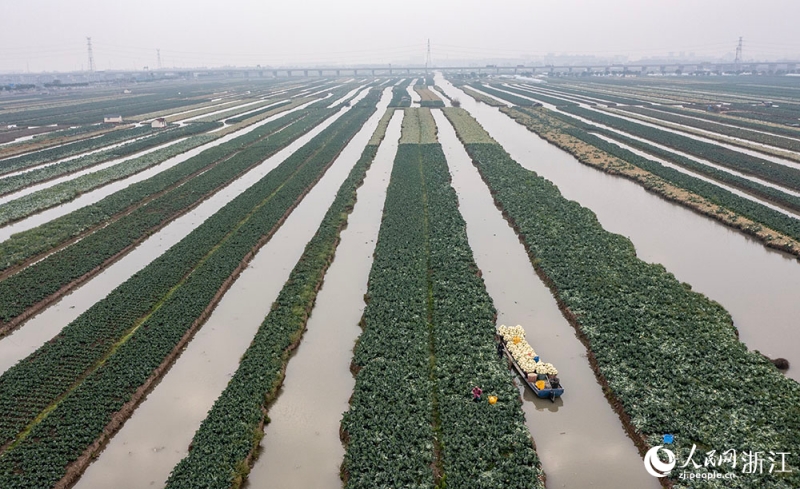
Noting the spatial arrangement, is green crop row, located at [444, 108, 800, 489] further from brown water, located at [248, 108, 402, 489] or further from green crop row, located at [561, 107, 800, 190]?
green crop row, located at [561, 107, 800, 190]

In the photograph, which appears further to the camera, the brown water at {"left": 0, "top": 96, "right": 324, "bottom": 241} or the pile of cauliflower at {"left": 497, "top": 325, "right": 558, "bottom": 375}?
the brown water at {"left": 0, "top": 96, "right": 324, "bottom": 241}

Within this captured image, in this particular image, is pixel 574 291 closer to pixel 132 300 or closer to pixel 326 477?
pixel 326 477

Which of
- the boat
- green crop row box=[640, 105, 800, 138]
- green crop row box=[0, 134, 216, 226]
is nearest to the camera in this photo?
the boat

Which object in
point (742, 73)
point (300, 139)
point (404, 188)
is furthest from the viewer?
point (742, 73)

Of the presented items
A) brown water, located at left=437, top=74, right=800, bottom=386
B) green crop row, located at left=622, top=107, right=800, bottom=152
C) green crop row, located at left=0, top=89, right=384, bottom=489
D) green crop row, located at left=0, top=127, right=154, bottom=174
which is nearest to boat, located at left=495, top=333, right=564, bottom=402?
brown water, located at left=437, top=74, right=800, bottom=386

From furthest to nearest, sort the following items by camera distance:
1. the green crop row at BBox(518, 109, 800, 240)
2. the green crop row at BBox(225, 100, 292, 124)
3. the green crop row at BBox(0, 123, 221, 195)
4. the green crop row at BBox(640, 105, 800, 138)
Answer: the green crop row at BBox(225, 100, 292, 124), the green crop row at BBox(640, 105, 800, 138), the green crop row at BBox(0, 123, 221, 195), the green crop row at BBox(518, 109, 800, 240)

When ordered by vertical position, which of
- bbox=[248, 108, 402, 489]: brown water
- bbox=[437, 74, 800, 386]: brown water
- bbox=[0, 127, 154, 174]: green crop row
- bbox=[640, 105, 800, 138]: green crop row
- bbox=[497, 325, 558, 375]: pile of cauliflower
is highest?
bbox=[640, 105, 800, 138]: green crop row

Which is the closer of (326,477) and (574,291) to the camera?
(326,477)

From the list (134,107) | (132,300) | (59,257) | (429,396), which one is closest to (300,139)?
(59,257)
